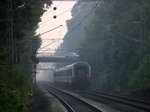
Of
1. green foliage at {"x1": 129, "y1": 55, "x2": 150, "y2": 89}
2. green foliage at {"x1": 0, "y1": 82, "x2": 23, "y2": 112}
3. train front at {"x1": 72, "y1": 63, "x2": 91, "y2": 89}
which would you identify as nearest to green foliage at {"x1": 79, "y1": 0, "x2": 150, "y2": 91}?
green foliage at {"x1": 129, "y1": 55, "x2": 150, "y2": 89}

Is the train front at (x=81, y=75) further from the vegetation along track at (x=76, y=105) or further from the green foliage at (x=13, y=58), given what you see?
the green foliage at (x=13, y=58)

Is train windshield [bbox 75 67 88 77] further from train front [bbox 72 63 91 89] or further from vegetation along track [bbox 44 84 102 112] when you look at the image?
vegetation along track [bbox 44 84 102 112]

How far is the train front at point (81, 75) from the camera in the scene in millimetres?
44938

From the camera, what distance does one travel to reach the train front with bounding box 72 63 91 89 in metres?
44.9

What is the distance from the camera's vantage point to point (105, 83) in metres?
51.4

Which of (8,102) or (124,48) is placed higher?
(124,48)

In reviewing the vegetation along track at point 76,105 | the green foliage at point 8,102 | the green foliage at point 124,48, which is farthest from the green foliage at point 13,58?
the green foliage at point 124,48

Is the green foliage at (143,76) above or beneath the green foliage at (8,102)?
above

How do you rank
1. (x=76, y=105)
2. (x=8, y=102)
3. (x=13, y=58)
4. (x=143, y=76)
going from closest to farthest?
(x=8, y=102) → (x=13, y=58) → (x=76, y=105) → (x=143, y=76)

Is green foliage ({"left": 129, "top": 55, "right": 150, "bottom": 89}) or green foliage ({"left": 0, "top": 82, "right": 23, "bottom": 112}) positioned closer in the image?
green foliage ({"left": 0, "top": 82, "right": 23, "bottom": 112})

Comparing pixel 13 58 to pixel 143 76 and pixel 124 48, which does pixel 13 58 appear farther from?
pixel 124 48

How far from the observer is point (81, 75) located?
4541cm

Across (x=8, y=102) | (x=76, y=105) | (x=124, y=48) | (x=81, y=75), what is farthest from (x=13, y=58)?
(x=124, y=48)

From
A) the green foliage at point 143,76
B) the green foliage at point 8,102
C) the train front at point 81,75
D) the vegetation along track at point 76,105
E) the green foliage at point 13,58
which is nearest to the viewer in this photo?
the green foliage at point 8,102
